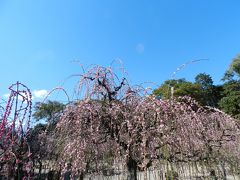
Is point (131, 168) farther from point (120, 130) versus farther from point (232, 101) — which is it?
point (232, 101)

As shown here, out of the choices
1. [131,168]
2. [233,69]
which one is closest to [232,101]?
[233,69]

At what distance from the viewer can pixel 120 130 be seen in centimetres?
310

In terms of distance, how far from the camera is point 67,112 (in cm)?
318

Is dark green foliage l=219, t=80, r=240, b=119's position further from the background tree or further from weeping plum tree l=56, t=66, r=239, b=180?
weeping plum tree l=56, t=66, r=239, b=180

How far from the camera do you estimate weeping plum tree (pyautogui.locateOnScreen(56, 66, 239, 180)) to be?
9.86 ft

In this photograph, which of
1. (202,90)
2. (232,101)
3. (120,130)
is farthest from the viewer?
(202,90)

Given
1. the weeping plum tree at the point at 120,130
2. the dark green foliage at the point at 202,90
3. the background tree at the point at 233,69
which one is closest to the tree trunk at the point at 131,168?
the weeping plum tree at the point at 120,130

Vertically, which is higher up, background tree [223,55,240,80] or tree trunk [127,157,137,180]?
background tree [223,55,240,80]

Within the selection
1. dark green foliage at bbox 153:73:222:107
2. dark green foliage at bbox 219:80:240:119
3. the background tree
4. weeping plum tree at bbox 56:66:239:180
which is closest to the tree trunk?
weeping plum tree at bbox 56:66:239:180

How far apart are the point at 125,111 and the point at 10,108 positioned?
1522 mm

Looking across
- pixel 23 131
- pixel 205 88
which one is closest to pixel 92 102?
pixel 23 131

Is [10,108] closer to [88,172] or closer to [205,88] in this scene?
[88,172]

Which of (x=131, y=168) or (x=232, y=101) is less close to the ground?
(x=232, y=101)

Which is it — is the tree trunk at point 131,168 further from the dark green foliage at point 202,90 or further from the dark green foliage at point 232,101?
the dark green foliage at point 232,101
